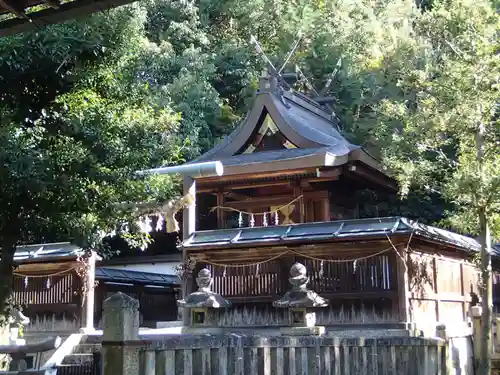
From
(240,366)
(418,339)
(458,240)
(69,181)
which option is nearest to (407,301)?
(458,240)

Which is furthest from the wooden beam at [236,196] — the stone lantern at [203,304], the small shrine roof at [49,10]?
the small shrine roof at [49,10]

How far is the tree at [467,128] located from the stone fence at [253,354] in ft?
13.8

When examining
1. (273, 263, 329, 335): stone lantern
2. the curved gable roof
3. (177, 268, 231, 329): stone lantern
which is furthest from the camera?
the curved gable roof

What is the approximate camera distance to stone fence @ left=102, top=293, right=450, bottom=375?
244 inches

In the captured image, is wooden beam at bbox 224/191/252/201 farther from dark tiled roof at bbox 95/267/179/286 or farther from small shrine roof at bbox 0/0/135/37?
small shrine roof at bbox 0/0/135/37

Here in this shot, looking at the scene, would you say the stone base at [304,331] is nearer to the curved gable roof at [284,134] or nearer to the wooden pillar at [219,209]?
the curved gable roof at [284,134]

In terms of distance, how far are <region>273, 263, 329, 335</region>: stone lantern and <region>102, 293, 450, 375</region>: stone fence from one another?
4044mm

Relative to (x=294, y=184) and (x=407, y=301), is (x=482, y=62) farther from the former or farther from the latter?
(x=294, y=184)

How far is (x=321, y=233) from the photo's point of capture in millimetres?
13672

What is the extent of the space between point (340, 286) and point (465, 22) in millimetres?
6178

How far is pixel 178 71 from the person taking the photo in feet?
92.2

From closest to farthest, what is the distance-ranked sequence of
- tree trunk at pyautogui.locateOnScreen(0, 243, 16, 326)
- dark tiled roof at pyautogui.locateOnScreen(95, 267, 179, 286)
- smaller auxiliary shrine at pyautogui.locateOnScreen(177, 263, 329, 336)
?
1. tree trunk at pyautogui.locateOnScreen(0, 243, 16, 326)
2. smaller auxiliary shrine at pyautogui.locateOnScreen(177, 263, 329, 336)
3. dark tiled roof at pyautogui.locateOnScreen(95, 267, 179, 286)

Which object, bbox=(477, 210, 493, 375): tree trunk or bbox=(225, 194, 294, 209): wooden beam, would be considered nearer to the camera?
bbox=(477, 210, 493, 375): tree trunk

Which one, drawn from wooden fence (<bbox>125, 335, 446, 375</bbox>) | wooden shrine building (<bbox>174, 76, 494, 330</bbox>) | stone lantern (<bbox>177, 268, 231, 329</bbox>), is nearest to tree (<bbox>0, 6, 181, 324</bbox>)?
wooden fence (<bbox>125, 335, 446, 375</bbox>)
